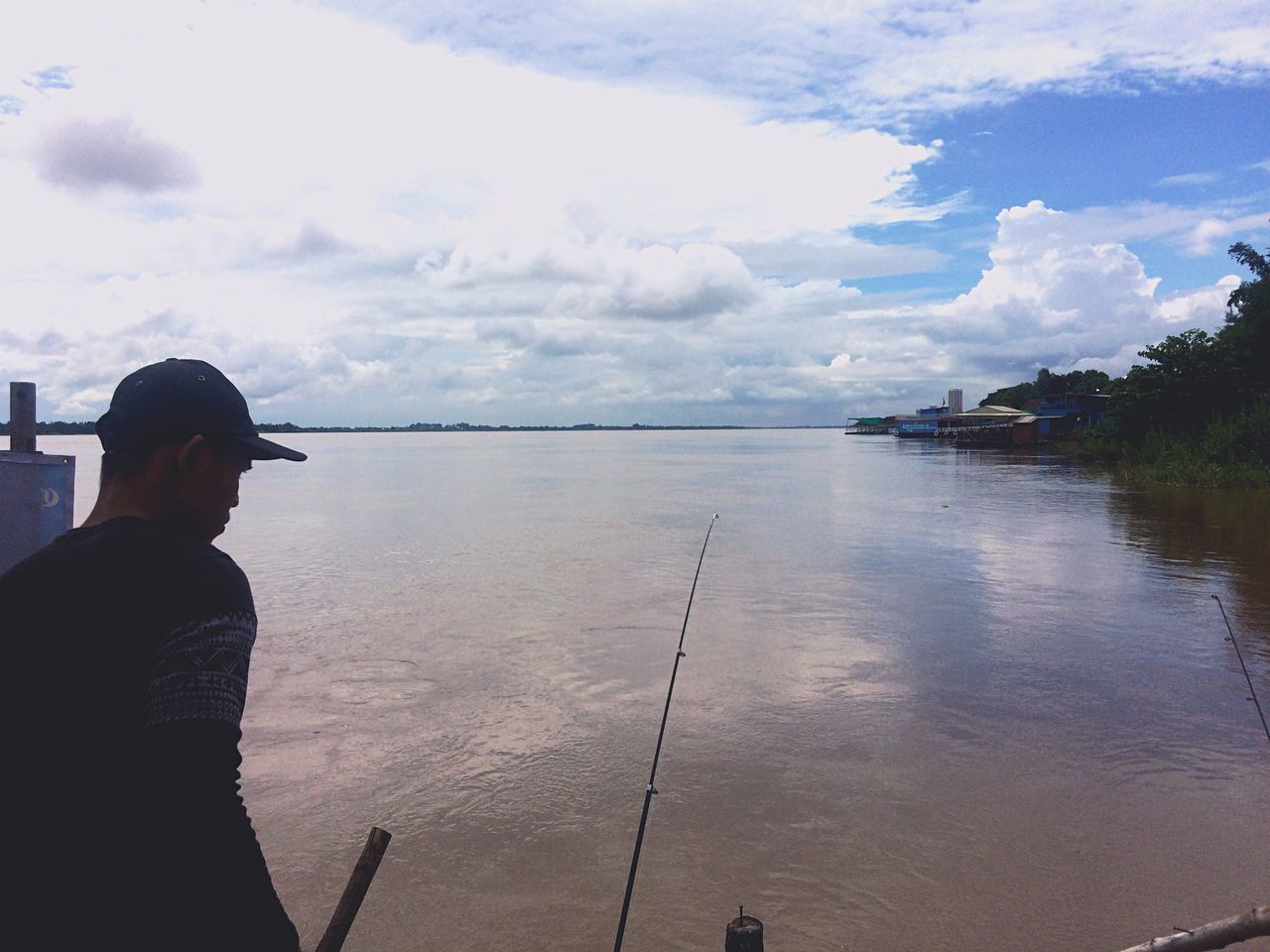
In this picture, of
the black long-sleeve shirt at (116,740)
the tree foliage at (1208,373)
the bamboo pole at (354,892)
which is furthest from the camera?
the tree foliage at (1208,373)

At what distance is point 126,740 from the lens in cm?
144

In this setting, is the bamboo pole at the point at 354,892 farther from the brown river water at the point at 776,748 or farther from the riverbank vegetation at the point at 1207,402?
the riverbank vegetation at the point at 1207,402

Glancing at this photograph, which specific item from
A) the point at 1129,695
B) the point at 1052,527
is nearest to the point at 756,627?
the point at 1129,695

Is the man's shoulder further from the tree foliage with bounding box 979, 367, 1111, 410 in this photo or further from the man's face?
the tree foliage with bounding box 979, 367, 1111, 410

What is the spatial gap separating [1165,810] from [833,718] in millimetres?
2277

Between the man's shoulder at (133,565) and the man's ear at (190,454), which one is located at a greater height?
the man's ear at (190,454)

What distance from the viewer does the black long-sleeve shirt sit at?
142 cm

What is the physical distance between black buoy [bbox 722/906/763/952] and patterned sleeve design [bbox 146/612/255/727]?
1.61 metres

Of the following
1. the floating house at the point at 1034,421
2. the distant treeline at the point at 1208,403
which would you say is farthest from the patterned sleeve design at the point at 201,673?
the floating house at the point at 1034,421

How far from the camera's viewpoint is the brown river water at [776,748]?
4.36 metres

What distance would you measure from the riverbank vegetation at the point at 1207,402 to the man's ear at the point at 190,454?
97.7 ft

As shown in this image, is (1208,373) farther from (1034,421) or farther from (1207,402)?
(1034,421)

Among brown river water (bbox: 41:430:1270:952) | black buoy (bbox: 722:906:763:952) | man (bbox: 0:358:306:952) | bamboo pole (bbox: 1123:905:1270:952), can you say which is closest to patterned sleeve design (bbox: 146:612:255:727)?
man (bbox: 0:358:306:952)

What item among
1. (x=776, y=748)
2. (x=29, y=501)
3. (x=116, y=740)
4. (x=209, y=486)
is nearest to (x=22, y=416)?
(x=29, y=501)
